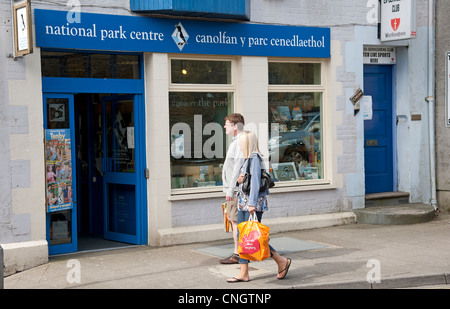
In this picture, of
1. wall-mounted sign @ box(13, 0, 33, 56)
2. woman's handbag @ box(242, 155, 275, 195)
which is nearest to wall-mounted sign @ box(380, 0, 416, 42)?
woman's handbag @ box(242, 155, 275, 195)

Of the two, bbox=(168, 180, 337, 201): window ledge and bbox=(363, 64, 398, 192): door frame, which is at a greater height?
bbox=(363, 64, 398, 192): door frame

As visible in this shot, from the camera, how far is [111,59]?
31.7 feet

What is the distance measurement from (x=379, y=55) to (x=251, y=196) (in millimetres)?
6223

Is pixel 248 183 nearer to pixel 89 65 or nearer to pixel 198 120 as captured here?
pixel 198 120

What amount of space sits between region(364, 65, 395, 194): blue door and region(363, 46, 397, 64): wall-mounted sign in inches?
5.4

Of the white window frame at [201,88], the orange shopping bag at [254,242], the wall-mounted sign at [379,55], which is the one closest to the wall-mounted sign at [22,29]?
the white window frame at [201,88]

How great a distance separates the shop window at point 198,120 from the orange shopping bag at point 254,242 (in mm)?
3353

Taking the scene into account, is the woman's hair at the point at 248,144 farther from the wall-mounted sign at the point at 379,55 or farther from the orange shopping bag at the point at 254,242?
the wall-mounted sign at the point at 379,55

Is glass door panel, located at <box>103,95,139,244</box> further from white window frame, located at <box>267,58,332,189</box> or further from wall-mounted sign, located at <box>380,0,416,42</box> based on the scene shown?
wall-mounted sign, located at <box>380,0,416,42</box>

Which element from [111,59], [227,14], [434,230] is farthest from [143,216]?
[434,230]

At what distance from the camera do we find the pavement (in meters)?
7.35

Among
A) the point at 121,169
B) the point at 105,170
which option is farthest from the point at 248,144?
the point at 105,170

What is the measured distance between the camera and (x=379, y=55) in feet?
40.2

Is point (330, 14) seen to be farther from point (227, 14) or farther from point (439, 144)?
point (439, 144)
